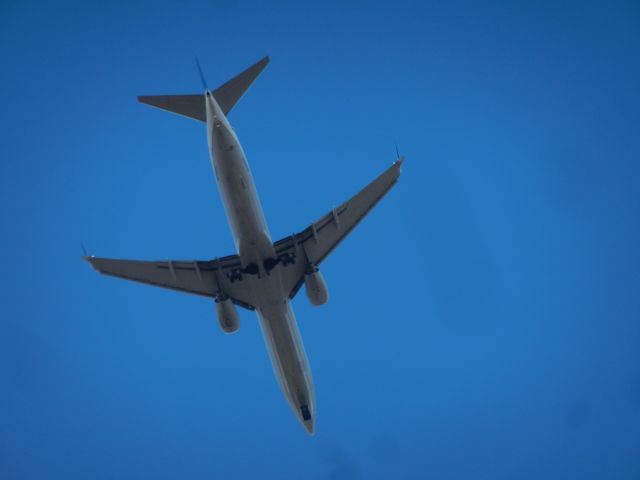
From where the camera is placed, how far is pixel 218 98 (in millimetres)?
27281

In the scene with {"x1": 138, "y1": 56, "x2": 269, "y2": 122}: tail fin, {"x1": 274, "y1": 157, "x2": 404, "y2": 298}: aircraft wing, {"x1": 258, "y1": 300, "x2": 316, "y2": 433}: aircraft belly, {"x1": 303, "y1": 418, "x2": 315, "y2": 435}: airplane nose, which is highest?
{"x1": 138, "y1": 56, "x2": 269, "y2": 122}: tail fin

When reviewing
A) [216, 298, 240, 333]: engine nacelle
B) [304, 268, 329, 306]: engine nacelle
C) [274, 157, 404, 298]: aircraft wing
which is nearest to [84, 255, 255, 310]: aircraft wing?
[216, 298, 240, 333]: engine nacelle

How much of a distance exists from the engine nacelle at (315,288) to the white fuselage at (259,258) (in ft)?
4.42

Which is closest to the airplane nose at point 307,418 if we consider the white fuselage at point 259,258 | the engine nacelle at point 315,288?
the white fuselage at point 259,258

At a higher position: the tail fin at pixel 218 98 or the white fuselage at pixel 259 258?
the tail fin at pixel 218 98

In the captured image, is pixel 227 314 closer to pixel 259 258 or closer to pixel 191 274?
pixel 191 274

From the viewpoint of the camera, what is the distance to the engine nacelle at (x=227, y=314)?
29.1m

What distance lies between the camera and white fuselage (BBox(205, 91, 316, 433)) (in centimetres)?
2420

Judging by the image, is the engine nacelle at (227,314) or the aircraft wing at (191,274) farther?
the aircraft wing at (191,274)

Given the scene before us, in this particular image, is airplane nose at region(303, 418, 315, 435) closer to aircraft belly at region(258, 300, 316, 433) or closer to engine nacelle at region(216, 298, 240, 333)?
aircraft belly at region(258, 300, 316, 433)

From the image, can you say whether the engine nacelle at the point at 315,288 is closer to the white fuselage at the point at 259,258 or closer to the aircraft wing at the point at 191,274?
the white fuselage at the point at 259,258

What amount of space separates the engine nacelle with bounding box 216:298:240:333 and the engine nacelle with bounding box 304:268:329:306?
12.2 feet

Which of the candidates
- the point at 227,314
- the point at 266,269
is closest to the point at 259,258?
the point at 266,269

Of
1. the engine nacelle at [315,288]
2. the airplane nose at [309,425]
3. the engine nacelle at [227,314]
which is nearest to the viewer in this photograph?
the engine nacelle at [315,288]
